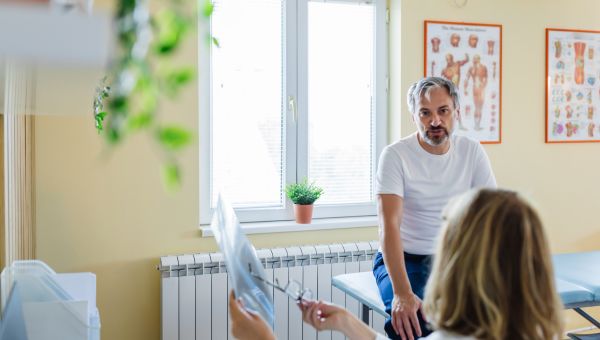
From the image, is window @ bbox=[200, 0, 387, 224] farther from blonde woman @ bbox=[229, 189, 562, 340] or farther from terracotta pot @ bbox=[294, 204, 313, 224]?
blonde woman @ bbox=[229, 189, 562, 340]

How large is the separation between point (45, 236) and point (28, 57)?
2581 millimetres

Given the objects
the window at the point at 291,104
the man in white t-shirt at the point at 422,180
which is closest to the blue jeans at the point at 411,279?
the man in white t-shirt at the point at 422,180

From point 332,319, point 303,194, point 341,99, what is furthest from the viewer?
point 341,99

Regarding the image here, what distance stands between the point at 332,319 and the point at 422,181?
3.37ft

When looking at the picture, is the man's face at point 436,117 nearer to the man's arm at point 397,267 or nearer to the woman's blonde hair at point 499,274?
the man's arm at point 397,267

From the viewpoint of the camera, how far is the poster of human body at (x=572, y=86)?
3850mm

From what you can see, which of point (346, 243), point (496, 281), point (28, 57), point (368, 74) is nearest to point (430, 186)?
point (346, 243)

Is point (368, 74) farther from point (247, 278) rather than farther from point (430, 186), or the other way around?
point (247, 278)

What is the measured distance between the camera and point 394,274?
8.02 feet

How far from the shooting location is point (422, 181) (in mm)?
2578

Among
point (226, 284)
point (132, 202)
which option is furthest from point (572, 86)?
point (132, 202)

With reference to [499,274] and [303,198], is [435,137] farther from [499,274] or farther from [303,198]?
[499,274]

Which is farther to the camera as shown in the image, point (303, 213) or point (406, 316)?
point (303, 213)

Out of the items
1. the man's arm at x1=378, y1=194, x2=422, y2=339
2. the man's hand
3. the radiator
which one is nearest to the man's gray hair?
the man's arm at x1=378, y1=194, x2=422, y2=339
